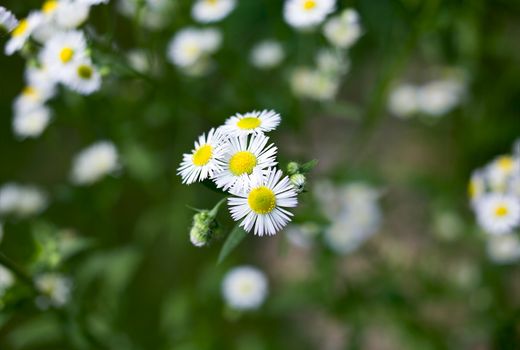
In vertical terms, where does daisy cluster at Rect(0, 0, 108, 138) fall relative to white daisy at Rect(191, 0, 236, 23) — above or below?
below

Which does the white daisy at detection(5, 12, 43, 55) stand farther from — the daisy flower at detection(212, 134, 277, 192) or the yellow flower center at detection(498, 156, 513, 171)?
the yellow flower center at detection(498, 156, 513, 171)

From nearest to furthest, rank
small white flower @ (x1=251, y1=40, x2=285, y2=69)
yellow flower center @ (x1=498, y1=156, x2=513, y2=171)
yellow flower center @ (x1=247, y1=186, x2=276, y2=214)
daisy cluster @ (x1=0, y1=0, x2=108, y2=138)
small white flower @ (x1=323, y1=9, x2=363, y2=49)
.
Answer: yellow flower center @ (x1=247, y1=186, x2=276, y2=214), daisy cluster @ (x1=0, y1=0, x2=108, y2=138), yellow flower center @ (x1=498, y1=156, x2=513, y2=171), small white flower @ (x1=323, y1=9, x2=363, y2=49), small white flower @ (x1=251, y1=40, x2=285, y2=69)

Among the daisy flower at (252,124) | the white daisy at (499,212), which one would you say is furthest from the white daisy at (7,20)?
the white daisy at (499,212)

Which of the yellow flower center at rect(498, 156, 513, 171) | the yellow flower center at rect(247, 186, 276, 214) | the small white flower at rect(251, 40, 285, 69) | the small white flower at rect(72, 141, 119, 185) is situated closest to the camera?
the yellow flower center at rect(247, 186, 276, 214)

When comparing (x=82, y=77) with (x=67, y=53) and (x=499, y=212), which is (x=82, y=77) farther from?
(x=499, y=212)

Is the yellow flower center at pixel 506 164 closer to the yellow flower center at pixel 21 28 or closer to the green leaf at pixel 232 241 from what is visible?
the green leaf at pixel 232 241

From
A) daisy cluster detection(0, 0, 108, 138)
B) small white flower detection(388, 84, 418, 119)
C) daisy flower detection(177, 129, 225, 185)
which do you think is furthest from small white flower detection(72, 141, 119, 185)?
small white flower detection(388, 84, 418, 119)
